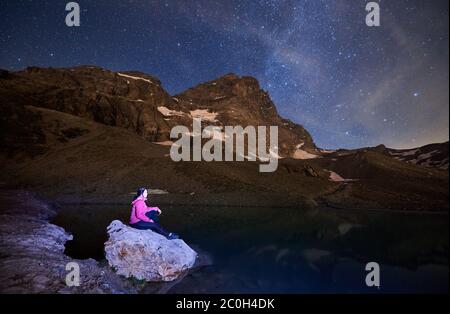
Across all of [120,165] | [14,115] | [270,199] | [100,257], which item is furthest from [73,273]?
[14,115]

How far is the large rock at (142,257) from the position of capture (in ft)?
40.8

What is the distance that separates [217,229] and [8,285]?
2062 cm

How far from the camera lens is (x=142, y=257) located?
41.3 feet

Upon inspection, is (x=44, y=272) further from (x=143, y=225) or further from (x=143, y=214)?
(x=143, y=214)

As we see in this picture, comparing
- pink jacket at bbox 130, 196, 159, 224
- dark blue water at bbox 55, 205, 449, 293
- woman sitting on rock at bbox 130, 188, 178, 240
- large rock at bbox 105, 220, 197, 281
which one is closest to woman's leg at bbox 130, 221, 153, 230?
woman sitting on rock at bbox 130, 188, 178, 240

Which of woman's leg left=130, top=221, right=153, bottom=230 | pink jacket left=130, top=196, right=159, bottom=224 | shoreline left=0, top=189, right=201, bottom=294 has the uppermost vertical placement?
pink jacket left=130, top=196, right=159, bottom=224

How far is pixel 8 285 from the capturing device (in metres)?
8.72

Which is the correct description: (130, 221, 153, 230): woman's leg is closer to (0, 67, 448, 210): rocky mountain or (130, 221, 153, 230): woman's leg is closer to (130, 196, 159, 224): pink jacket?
(130, 196, 159, 224): pink jacket

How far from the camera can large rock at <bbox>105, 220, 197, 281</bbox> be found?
489 inches

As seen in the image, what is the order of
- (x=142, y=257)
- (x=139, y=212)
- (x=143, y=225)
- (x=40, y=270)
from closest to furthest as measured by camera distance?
(x=40, y=270), (x=142, y=257), (x=143, y=225), (x=139, y=212)

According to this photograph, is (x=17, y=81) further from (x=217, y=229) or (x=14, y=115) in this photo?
(x=217, y=229)

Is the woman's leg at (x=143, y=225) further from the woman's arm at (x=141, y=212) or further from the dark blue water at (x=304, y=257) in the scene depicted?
the dark blue water at (x=304, y=257)

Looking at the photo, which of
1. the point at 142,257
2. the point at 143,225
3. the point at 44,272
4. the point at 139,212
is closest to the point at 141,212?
the point at 139,212

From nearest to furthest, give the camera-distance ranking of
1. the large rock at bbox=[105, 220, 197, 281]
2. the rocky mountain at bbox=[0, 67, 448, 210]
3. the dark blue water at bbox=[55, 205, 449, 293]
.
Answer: the dark blue water at bbox=[55, 205, 449, 293], the large rock at bbox=[105, 220, 197, 281], the rocky mountain at bbox=[0, 67, 448, 210]
